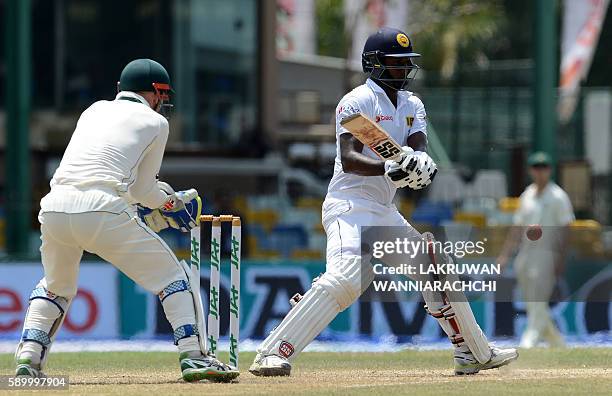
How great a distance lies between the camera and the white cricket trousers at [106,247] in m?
8.34

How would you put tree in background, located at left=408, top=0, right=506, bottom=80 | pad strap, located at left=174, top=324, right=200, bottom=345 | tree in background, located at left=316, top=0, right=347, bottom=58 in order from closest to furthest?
pad strap, located at left=174, top=324, right=200, bottom=345 < tree in background, located at left=316, top=0, right=347, bottom=58 < tree in background, located at left=408, top=0, right=506, bottom=80

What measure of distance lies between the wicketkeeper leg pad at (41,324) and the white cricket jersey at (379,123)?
1800mm

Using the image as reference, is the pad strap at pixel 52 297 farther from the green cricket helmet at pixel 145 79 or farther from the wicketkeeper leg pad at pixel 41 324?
the green cricket helmet at pixel 145 79

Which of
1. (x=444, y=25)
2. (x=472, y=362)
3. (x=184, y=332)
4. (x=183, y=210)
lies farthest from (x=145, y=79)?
(x=444, y=25)

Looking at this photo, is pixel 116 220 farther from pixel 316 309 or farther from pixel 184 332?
pixel 316 309

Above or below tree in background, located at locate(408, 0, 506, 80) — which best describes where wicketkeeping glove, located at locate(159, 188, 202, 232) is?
below

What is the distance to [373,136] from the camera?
8.71m

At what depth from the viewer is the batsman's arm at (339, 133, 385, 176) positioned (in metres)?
8.74

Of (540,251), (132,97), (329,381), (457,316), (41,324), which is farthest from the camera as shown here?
(540,251)

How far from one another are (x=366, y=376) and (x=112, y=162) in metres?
2.18

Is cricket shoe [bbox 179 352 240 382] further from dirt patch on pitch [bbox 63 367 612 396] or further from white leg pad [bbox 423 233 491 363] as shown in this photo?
white leg pad [bbox 423 233 491 363]

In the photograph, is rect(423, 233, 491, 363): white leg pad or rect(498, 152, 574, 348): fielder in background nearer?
rect(423, 233, 491, 363): white leg pad

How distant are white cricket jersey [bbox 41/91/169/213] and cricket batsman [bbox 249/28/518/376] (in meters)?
1.07

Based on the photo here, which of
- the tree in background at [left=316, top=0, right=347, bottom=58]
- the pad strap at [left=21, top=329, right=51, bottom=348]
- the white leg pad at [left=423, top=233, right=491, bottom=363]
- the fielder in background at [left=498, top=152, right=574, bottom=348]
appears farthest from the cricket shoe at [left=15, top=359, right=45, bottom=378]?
the tree in background at [left=316, top=0, right=347, bottom=58]
